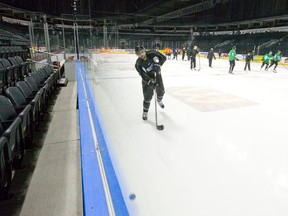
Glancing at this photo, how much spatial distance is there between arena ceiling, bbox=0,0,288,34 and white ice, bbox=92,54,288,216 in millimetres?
18671

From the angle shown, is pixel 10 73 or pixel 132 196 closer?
pixel 132 196

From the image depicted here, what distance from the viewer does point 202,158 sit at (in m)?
Result: 2.20

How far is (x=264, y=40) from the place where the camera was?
76.1ft

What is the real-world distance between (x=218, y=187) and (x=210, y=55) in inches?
437

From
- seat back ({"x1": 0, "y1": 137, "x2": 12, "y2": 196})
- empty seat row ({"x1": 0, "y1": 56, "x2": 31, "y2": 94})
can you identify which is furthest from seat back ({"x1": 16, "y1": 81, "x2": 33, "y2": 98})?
seat back ({"x1": 0, "y1": 137, "x2": 12, "y2": 196})

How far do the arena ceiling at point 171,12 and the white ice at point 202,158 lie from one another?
735 inches

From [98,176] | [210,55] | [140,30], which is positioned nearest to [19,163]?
[98,176]

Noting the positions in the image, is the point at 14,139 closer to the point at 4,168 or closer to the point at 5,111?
the point at 4,168

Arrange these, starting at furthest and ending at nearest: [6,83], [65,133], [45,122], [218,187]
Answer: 1. [6,83]
2. [45,122]
3. [65,133]
4. [218,187]

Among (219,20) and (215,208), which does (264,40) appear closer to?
(219,20)

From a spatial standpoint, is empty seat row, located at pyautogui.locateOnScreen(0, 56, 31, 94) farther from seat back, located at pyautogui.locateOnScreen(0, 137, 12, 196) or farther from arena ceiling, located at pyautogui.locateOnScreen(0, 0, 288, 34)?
arena ceiling, located at pyautogui.locateOnScreen(0, 0, 288, 34)

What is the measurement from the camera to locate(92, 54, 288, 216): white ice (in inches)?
62.1

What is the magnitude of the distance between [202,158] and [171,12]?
99.8 ft

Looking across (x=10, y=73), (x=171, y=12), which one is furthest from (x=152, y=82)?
(x=171, y=12)
